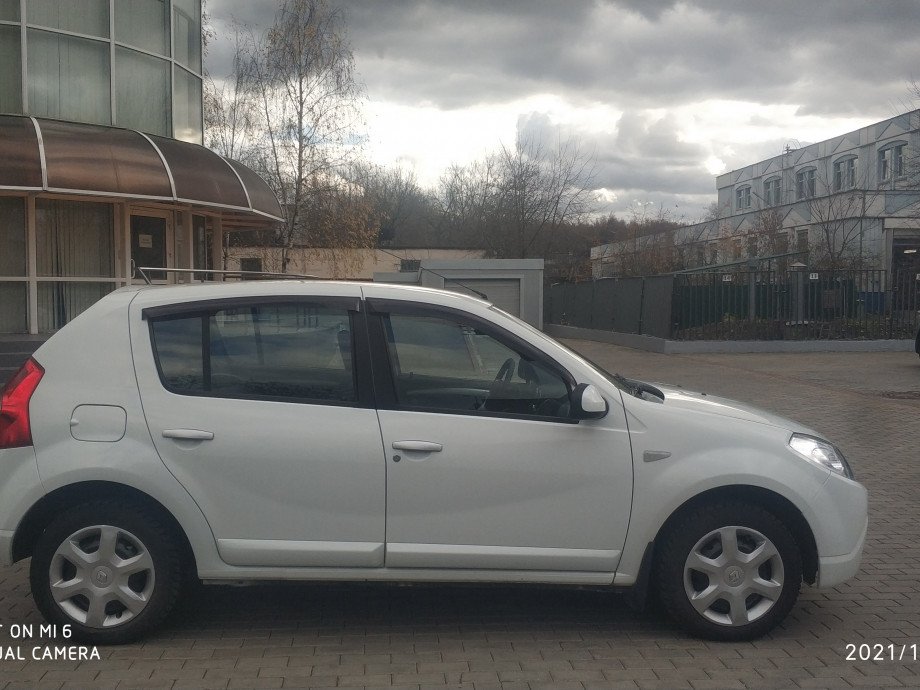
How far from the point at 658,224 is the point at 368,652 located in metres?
53.4

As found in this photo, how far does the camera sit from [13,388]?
445cm

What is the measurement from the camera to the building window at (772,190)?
57.9 meters

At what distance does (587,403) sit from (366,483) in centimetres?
109

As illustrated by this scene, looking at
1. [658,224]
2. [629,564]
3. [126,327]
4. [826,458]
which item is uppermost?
[658,224]

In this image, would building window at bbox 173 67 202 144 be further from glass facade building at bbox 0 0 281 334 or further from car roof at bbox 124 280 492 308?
car roof at bbox 124 280 492 308

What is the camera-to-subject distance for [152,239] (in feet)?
56.0

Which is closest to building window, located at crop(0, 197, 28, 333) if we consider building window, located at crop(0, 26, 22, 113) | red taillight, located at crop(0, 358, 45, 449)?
building window, located at crop(0, 26, 22, 113)

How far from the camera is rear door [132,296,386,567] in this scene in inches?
170

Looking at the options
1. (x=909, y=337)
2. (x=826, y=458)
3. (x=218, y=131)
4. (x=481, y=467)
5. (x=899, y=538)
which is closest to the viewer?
(x=481, y=467)

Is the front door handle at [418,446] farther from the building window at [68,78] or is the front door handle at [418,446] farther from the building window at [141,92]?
the building window at [141,92]

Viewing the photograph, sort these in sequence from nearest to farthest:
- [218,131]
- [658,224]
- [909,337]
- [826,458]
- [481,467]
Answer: [481,467] < [826,458] < [909,337] < [218,131] < [658,224]

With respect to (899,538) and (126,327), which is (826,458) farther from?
(126,327)

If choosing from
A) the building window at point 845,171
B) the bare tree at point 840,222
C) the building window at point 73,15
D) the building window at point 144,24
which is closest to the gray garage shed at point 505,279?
the building window at point 144,24

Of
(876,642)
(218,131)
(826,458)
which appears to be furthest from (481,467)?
(218,131)
